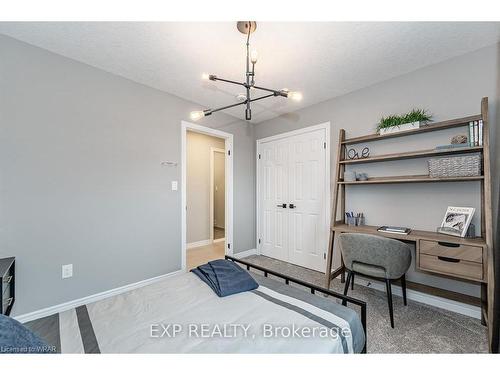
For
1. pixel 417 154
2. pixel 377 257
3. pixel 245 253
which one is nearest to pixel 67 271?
pixel 245 253

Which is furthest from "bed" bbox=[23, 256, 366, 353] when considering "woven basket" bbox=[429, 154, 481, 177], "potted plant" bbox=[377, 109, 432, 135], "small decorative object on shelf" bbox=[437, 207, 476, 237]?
"potted plant" bbox=[377, 109, 432, 135]

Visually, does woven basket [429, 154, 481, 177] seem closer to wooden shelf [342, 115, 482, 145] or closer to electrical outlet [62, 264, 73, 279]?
wooden shelf [342, 115, 482, 145]

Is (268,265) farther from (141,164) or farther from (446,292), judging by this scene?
(141,164)

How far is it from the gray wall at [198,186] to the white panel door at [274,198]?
1401mm

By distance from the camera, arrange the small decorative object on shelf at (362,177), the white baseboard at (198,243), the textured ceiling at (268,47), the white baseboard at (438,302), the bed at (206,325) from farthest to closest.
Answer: the white baseboard at (198,243) < the small decorative object on shelf at (362,177) < the white baseboard at (438,302) < the textured ceiling at (268,47) < the bed at (206,325)

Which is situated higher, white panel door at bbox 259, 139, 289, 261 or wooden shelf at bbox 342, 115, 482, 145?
wooden shelf at bbox 342, 115, 482, 145

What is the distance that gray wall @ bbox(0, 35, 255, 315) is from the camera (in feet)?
6.06

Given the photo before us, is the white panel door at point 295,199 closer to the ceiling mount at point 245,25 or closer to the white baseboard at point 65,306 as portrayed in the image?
the ceiling mount at point 245,25

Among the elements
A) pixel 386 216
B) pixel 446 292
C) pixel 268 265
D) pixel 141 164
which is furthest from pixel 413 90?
pixel 141 164

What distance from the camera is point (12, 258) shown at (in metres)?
1.78

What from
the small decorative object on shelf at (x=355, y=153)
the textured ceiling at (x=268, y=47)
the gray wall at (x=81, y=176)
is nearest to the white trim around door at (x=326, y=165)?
the small decorative object on shelf at (x=355, y=153)

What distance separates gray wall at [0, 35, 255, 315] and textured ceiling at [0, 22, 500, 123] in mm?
268

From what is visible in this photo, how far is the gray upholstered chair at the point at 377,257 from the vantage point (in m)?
1.87
